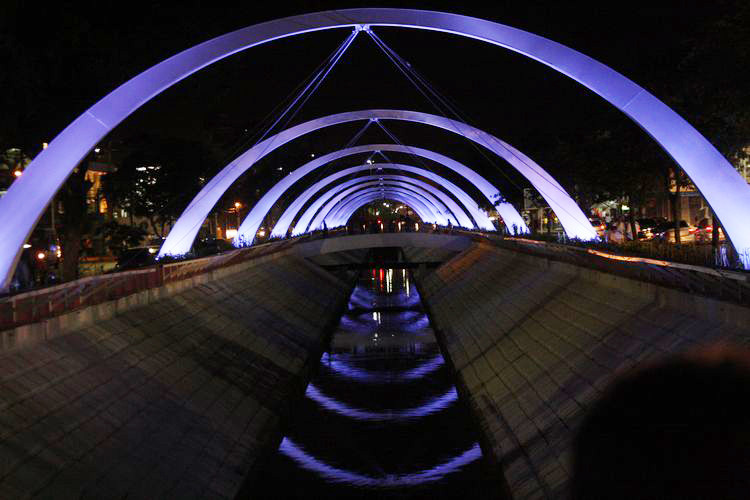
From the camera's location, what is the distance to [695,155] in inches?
758

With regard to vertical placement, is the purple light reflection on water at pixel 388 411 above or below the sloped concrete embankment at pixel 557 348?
below

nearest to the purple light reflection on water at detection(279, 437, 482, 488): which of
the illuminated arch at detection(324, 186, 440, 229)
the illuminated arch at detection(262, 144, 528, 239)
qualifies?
the illuminated arch at detection(262, 144, 528, 239)

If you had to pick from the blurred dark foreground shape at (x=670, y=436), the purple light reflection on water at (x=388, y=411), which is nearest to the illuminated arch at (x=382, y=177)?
the purple light reflection on water at (x=388, y=411)

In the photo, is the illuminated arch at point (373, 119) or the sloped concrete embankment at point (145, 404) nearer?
the sloped concrete embankment at point (145, 404)

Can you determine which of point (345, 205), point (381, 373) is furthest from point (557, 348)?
point (345, 205)

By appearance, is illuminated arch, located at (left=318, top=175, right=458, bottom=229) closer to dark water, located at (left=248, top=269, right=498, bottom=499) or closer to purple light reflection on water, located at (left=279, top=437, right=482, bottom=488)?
dark water, located at (left=248, top=269, right=498, bottom=499)

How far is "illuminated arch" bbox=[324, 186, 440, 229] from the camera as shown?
10081cm

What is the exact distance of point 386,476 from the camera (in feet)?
62.1

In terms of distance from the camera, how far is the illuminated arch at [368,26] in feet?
61.8

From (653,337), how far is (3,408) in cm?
1143

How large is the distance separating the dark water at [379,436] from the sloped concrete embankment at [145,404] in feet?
2.78

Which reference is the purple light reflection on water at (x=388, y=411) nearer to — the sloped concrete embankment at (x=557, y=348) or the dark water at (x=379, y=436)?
the dark water at (x=379, y=436)

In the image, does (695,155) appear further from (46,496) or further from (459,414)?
(46,496)

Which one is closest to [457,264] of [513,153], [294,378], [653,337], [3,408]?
[513,153]
